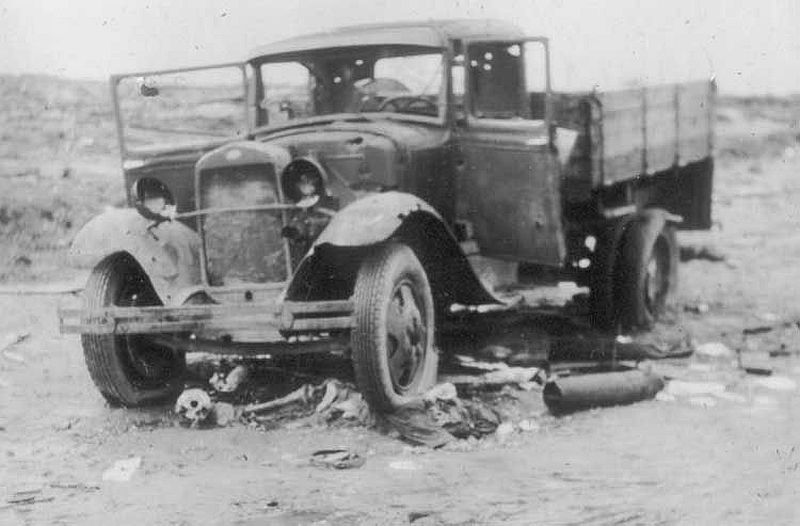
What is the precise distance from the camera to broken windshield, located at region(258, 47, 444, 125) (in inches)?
282

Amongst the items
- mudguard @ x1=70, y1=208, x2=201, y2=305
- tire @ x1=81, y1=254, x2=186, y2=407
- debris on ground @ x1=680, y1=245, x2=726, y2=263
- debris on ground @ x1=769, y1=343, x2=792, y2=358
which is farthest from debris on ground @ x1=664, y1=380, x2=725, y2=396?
debris on ground @ x1=680, y1=245, x2=726, y2=263

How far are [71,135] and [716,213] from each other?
26.2 feet

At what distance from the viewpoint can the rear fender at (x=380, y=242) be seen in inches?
227

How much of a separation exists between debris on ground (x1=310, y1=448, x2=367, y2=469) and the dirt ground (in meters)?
0.05

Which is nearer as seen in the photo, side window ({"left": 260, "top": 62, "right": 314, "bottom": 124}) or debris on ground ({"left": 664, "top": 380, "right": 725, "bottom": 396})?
debris on ground ({"left": 664, "top": 380, "right": 725, "bottom": 396})

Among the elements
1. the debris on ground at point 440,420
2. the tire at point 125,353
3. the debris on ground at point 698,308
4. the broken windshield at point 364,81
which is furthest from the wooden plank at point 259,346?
the debris on ground at point 698,308

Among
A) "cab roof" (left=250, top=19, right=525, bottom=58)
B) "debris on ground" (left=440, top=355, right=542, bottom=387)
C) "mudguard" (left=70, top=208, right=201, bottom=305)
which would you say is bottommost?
"debris on ground" (left=440, top=355, right=542, bottom=387)

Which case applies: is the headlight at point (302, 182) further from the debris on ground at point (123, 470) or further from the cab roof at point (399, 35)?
the debris on ground at point (123, 470)

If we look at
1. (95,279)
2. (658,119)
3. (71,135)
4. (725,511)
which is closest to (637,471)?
(725,511)

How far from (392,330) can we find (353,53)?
2.24 meters

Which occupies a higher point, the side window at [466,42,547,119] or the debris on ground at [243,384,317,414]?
the side window at [466,42,547,119]

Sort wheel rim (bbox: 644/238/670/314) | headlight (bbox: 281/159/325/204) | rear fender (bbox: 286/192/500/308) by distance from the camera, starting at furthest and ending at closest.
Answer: wheel rim (bbox: 644/238/670/314)
headlight (bbox: 281/159/325/204)
rear fender (bbox: 286/192/500/308)

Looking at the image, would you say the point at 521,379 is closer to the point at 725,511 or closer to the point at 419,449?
the point at 419,449

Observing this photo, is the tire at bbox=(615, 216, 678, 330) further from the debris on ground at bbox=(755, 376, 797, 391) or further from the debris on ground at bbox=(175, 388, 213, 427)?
the debris on ground at bbox=(175, 388, 213, 427)
